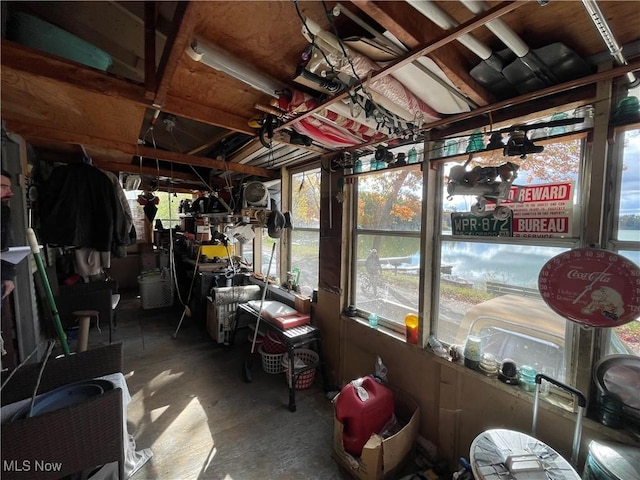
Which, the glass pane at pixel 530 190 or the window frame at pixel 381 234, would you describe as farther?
the window frame at pixel 381 234

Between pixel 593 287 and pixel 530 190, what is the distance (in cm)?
60

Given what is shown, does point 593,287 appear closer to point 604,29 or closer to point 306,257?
point 604,29

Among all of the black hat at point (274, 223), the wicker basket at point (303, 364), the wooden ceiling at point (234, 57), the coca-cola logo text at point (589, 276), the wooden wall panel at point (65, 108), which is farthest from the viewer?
the black hat at point (274, 223)

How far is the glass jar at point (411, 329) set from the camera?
2031 millimetres

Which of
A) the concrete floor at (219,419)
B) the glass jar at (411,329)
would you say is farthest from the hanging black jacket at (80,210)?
the glass jar at (411,329)

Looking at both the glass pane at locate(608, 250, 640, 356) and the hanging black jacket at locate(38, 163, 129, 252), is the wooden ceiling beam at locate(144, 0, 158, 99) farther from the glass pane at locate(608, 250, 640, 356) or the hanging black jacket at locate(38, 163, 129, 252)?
the glass pane at locate(608, 250, 640, 356)

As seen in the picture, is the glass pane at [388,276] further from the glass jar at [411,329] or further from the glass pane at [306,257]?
the glass pane at [306,257]

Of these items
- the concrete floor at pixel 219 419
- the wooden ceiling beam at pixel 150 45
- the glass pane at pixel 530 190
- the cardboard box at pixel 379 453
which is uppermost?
the wooden ceiling beam at pixel 150 45

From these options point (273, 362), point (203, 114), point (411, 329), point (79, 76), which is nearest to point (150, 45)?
point (79, 76)

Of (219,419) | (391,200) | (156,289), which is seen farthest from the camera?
(156,289)

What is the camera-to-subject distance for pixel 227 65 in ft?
3.90

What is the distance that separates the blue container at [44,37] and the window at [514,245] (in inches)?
83.7

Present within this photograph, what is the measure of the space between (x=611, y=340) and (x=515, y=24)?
1.56 metres

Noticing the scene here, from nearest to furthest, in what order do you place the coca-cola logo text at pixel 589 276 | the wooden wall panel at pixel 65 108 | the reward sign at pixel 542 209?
the coca-cola logo text at pixel 589 276, the wooden wall panel at pixel 65 108, the reward sign at pixel 542 209
